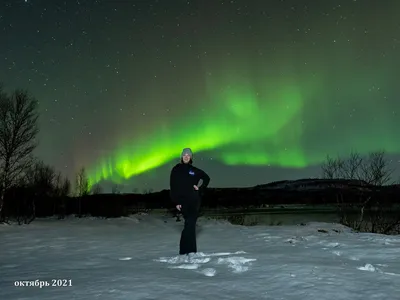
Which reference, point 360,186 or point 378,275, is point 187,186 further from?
point 360,186

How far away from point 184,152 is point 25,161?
19469 mm

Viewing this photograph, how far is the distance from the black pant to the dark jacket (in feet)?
0.39

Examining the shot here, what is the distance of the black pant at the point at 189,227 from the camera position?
6664 mm

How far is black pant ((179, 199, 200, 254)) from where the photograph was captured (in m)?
6.66

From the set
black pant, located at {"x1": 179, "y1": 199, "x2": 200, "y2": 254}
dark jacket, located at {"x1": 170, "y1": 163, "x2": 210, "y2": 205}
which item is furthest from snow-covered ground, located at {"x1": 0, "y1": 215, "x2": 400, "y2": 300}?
dark jacket, located at {"x1": 170, "y1": 163, "x2": 210, "y2": 205}

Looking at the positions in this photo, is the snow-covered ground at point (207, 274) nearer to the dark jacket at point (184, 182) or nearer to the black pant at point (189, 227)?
the black pant at point (189, 227)

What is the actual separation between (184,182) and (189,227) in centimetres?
79

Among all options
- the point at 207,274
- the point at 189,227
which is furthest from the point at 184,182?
the point at 207,274

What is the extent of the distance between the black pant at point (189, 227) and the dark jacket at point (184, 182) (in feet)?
0.39

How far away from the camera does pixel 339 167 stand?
24359mm

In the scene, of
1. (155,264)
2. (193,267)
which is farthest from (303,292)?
(155,264)

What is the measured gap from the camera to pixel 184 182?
674cm

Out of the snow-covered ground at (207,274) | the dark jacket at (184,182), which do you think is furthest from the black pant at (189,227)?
the snow-covered ground at (207,274)

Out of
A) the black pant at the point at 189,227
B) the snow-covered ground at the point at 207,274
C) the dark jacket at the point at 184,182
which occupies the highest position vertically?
the dark jacket at the point at 184,182
